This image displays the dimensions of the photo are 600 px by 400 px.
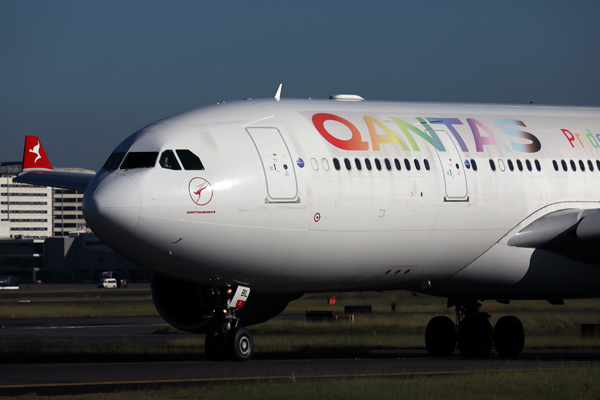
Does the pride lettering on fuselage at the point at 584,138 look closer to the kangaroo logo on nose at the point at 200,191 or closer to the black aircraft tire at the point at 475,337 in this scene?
the black aircraft tire at the point at 475,337

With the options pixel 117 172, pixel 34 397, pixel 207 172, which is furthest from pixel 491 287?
pixel 34 397

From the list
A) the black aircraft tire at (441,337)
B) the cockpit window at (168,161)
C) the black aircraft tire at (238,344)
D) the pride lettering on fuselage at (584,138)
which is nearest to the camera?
the cockpit window at (168,161)

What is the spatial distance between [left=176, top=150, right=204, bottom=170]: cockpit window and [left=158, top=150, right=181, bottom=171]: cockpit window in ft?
0.39

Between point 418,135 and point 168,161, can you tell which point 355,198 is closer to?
point 418,135

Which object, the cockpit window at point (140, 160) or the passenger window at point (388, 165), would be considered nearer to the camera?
the cockpit window at point (140, 160)

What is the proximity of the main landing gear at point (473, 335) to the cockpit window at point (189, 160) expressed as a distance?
8.99m

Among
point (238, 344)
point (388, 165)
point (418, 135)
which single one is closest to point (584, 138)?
point (418, 135)

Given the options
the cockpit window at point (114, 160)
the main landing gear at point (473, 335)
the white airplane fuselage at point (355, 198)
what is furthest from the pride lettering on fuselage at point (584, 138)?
the cockpit window at point (114, 160)

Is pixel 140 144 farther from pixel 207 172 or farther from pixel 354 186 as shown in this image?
pixel 354 186

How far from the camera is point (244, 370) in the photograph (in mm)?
18453

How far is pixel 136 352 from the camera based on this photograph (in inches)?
1000

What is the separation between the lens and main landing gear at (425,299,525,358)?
2377cm

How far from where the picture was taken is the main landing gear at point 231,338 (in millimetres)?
18578

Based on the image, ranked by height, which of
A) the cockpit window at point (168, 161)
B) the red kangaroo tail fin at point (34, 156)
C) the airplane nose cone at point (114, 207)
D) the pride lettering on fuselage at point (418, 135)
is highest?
the red kangaroo tail fin at point (34, 156)
